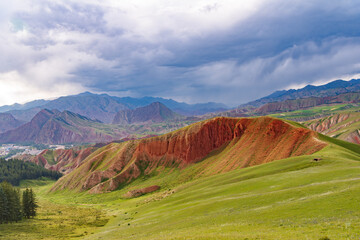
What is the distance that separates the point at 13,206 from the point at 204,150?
93.4m

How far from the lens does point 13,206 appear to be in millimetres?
60906

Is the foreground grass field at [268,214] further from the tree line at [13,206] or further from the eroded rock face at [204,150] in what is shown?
the eroded rock face at [204,150]

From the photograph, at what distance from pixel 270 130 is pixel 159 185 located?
61161 mm

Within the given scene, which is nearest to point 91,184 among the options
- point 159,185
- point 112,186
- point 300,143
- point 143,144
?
point 112,186

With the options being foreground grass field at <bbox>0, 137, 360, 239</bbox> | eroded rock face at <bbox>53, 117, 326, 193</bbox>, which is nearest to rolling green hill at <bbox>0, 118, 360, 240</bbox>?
foreground grass field at <bbox>0, 137, 360, 239</bbox>

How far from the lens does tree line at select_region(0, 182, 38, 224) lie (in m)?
58.3

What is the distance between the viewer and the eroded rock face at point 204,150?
95.0 metres

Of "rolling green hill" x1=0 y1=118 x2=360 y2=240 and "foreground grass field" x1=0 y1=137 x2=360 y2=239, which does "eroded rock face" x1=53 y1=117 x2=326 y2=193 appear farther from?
"foreground grass field" x1=0 y1=137 x2=360 y2=239

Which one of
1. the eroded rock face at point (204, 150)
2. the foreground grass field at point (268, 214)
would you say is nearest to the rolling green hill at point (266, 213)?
the foreground grass field at point (268, 214)

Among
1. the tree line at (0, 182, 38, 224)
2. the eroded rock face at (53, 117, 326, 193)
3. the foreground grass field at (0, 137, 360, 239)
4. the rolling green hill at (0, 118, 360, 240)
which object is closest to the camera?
the foreground grass field at (0, 137, 360, 239)

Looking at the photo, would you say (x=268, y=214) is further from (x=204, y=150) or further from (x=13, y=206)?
(x=204, y=150)

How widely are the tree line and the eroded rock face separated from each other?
209ft

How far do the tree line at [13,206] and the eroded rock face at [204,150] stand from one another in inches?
2513

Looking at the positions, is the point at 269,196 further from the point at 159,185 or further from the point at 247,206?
the point at 159,185
